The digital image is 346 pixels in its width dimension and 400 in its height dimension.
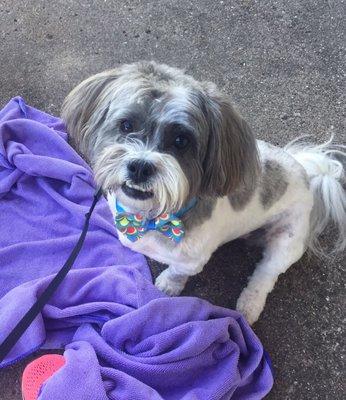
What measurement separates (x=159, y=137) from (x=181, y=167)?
0.12 meters

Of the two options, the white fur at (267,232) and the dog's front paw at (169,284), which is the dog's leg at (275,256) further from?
the dog's front paw at (169,284)

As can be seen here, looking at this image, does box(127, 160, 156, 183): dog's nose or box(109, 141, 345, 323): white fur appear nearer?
box(127, 160, 156, 183): dog's nose

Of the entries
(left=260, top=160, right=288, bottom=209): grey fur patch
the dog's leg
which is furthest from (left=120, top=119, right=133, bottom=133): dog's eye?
the dog's leg

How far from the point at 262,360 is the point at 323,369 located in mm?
314

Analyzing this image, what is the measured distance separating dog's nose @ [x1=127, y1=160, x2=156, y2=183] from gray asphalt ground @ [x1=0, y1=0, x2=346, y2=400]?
1039 millimetres

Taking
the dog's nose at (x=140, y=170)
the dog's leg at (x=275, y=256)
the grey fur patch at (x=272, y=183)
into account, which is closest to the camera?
the dog's nose at (x=140, y=170)

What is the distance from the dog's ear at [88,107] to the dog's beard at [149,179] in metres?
0.15

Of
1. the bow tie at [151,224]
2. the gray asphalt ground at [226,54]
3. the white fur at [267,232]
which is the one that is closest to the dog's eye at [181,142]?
the bow tie at [151,224]

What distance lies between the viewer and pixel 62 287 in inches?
86.7

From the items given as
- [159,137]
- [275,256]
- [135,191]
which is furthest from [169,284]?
[159,137]

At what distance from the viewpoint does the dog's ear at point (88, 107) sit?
67.6 inches

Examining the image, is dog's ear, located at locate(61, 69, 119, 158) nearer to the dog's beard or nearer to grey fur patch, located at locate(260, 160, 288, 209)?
the dog's beard

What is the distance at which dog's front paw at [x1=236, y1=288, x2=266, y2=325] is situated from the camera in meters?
2.29

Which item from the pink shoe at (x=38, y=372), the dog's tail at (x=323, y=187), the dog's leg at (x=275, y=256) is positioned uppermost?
the dog's tail at (x=323, y=187)
